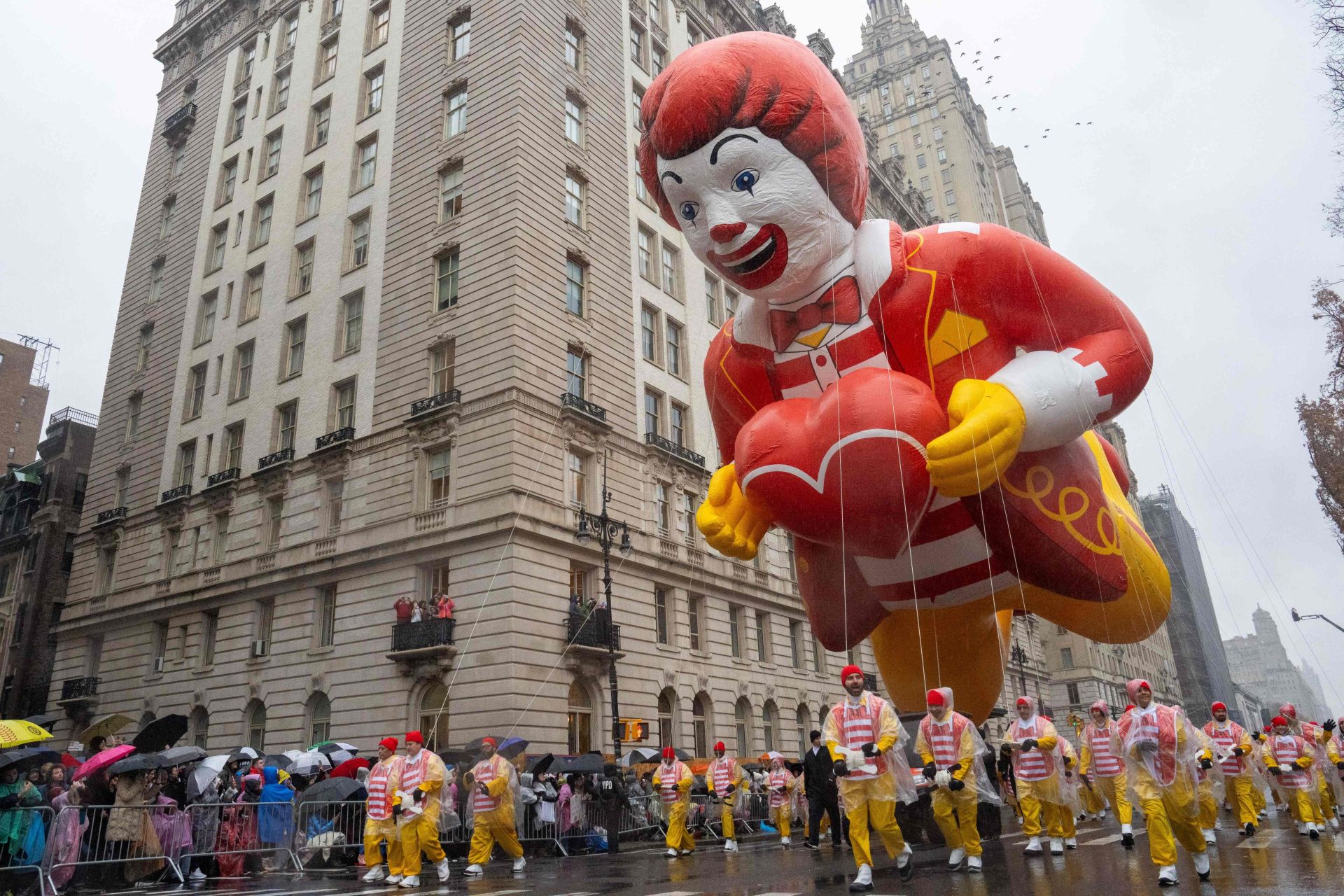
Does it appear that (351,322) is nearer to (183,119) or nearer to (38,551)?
(183,119)

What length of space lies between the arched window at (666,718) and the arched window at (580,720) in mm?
2778

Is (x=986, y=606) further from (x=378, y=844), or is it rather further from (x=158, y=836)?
(x=158, y=836)

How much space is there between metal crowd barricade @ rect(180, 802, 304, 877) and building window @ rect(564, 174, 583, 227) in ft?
64.5

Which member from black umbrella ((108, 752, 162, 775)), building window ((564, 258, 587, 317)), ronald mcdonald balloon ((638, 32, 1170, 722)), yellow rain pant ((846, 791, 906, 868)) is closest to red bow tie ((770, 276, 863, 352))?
ronald mcdonald balloon ((638, 32, 1170, 722))

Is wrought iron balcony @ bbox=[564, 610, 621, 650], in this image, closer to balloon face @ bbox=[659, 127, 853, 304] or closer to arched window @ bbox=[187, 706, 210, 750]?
arched window @ bbox=[187, 706, 210, 750]

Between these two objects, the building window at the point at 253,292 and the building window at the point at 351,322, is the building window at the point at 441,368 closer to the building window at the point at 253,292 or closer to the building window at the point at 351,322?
the building window at the point at 351,322

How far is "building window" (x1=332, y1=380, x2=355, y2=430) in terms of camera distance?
28531 mm

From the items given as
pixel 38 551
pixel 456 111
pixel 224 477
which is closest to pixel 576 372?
pixel 456 111

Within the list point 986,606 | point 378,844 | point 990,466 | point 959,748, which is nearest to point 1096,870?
point 959,748

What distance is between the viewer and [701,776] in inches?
808

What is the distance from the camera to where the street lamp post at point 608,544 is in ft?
68.4

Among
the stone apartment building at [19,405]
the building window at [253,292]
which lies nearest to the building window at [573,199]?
the building window at [253,292]

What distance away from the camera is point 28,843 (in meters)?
9.57

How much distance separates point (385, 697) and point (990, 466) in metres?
21.4
